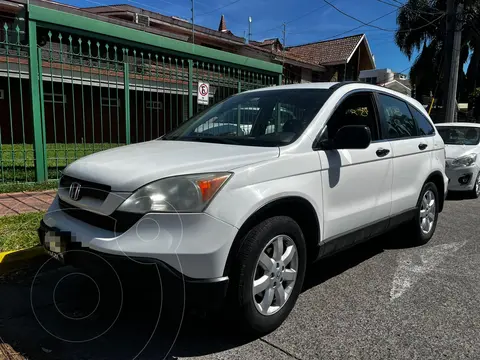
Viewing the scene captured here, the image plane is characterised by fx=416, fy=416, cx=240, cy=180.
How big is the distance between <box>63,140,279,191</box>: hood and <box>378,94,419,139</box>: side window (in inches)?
70.8

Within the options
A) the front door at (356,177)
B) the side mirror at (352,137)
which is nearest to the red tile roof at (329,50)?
the front door at (356,177)


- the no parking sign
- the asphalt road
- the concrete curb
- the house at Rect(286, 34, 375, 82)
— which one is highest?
the house at Rect(286, 34, 375, 82)

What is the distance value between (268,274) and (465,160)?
22.6 feet

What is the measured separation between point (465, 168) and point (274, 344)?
6877 millimetres

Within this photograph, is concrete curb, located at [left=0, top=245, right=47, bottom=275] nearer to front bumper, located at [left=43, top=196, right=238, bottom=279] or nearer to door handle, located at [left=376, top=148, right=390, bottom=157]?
front bumper, located at [left=43, top=196, right=238, bottom=279]

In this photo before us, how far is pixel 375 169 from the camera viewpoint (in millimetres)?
3791

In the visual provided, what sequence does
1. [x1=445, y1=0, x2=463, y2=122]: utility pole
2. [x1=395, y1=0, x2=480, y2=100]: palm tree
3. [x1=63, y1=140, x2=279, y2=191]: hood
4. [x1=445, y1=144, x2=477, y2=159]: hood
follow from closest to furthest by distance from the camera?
[x1=63, y1=140, x2=279, y2=191]: hood < [x1=445, y1=144, x2=477, y2=159]: hood < [x1=445, y1=0, x2=463, y2=122]: utility pole < [x1=395, y1=0, x2=480, y2=100]: palm tree

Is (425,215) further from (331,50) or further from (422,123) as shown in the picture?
(331,50)

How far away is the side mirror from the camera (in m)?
3.20

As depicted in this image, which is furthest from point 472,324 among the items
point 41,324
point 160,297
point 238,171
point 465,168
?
point 465,168

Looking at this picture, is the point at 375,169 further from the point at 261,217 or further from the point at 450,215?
the point at 450,215

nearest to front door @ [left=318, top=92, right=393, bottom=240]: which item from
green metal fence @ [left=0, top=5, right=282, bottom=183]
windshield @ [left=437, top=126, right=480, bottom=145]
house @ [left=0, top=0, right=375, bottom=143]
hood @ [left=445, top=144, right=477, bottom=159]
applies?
green metal fence @ [left=0, top=5, right=282, bottom=183]

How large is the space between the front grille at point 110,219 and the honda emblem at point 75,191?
0.24 ft

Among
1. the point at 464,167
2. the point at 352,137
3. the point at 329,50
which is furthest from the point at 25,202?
the point at 329,50
